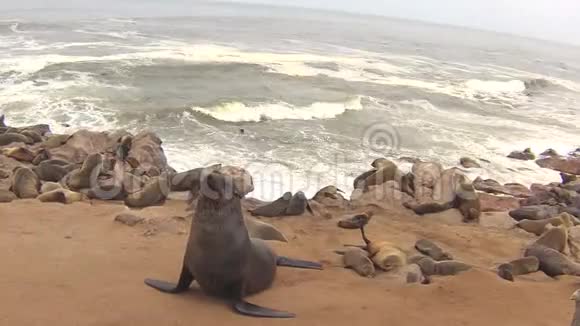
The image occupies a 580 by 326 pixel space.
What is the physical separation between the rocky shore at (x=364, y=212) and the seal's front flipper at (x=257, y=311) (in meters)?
0.56

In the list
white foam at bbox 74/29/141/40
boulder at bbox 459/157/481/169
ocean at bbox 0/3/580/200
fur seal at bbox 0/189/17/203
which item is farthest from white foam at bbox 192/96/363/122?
white foam at bbox 74/29/141/40

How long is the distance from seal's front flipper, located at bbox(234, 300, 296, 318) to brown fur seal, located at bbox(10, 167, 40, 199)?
13.9 ft

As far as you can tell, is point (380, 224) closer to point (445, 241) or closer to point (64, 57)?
point (445, 241)

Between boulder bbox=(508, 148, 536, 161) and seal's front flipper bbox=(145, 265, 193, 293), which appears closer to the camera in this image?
seal's front flipper bbox=(145, 265, 193, 293)

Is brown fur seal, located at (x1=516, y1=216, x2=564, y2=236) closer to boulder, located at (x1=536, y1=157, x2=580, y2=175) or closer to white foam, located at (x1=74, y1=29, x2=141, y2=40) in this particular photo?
boulder, located at (x1=536, y1=157, x2=580, y2=175)

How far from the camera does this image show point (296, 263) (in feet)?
16.9

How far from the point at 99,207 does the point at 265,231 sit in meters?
2.11

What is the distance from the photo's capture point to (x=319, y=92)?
65.1ft

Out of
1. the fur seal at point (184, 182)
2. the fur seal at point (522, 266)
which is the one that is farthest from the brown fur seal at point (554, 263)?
the fur seal at point (184, 182)

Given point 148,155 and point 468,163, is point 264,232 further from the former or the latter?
point 468,163

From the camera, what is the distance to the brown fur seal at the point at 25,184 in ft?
23.5

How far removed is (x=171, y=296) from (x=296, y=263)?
1.37 metres

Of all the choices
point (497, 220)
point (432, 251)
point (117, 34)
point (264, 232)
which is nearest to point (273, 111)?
point (497, 220)

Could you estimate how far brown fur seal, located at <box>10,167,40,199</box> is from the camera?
715cm
